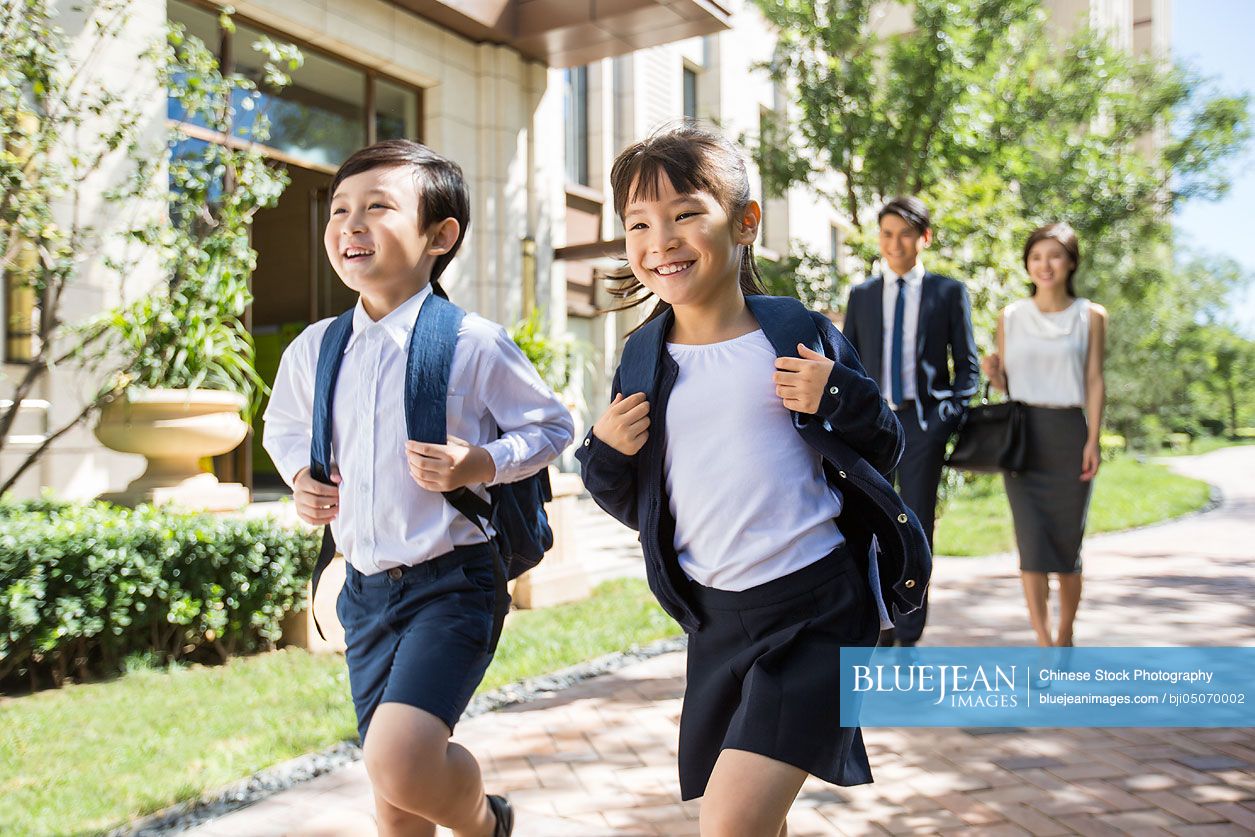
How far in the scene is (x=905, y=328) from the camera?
15.3 ft

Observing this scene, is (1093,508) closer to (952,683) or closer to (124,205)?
(952,683)

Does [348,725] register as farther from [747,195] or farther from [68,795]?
[747,195]

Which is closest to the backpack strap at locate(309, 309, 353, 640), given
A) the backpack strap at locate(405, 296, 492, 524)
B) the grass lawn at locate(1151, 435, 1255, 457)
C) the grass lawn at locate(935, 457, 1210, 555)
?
A: the backpack strap at locate(405, 296, 492, 524)

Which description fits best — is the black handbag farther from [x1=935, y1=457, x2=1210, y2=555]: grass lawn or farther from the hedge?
[x1=935, y1=457, x2=1210, y2=555]: grass lawn

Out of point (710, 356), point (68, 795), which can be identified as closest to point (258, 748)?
point (68, 795)

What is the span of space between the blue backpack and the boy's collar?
0.07ft

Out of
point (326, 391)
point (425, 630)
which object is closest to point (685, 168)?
point (326, 391)

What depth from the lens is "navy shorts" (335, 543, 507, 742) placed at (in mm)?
2207

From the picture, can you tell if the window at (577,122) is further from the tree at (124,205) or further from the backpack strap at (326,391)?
the backpack strap at (326,391)

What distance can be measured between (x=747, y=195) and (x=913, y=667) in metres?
3.25

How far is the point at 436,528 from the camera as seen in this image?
2359mm

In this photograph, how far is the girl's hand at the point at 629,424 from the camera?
6.88 feet

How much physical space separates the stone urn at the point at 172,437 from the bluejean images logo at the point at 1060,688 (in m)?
4.00

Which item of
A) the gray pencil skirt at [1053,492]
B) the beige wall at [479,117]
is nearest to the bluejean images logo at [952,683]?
the gray pencil skirt at [1053,492]
